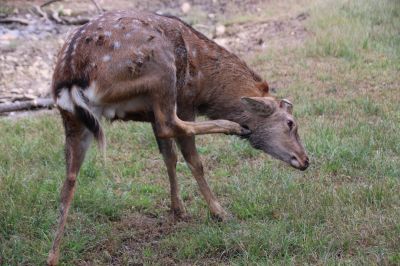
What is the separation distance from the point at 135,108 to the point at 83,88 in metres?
0.49

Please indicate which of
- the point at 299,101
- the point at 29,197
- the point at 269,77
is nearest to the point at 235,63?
the point at 29,197

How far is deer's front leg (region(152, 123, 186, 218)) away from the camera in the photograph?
602cm

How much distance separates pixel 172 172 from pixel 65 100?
1505 mm

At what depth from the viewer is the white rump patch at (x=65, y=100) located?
4946mm

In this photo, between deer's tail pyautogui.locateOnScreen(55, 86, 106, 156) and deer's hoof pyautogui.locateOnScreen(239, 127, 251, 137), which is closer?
deer's tail pyautogui.locateOnScreen(55, 86, 106, 156)

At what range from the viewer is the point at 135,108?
5.25 m

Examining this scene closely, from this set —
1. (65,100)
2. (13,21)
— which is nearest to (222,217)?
(65,100)

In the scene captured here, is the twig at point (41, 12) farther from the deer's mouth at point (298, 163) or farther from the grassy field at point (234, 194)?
the deer's mouth at point (298, 163)

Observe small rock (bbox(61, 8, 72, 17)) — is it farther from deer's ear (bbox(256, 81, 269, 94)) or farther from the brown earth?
deer's ear (bbox(256, 81, 269, 94))

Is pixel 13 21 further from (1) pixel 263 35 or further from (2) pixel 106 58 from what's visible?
(2) pixel 106 58

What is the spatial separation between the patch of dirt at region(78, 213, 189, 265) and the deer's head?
1.00 m

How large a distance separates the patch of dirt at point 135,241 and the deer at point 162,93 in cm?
23

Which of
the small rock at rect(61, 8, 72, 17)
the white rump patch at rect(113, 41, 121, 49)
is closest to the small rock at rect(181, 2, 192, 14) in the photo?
the small rock at rect(61, 8, 72, 17)

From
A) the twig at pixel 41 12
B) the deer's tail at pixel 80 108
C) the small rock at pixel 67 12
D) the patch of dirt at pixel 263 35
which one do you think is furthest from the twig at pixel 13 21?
the deer's tail at pixel 80 108
